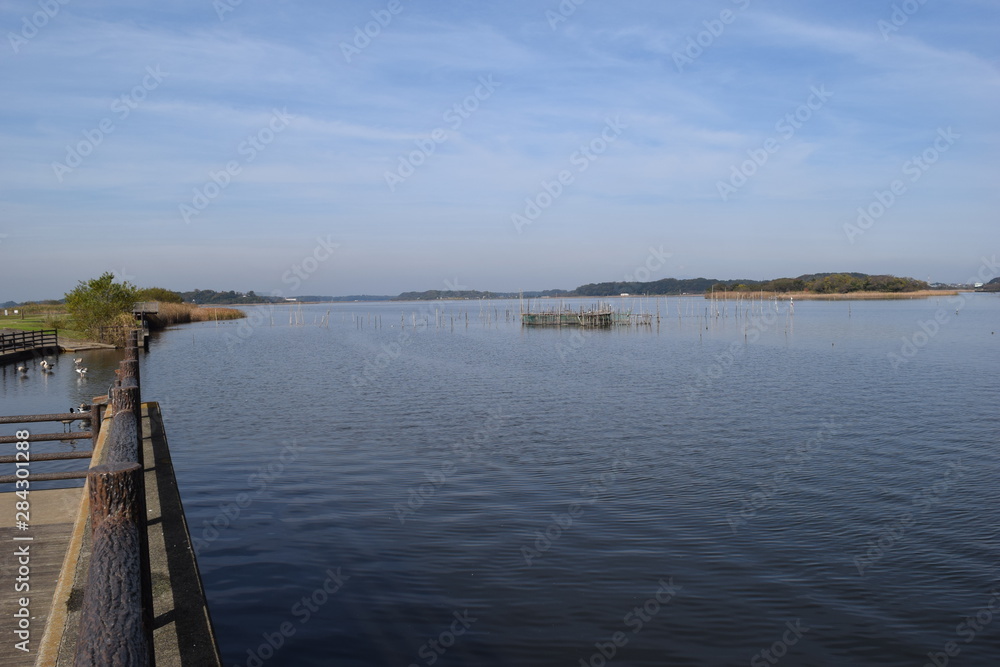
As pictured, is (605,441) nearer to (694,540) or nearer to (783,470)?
(783,470)

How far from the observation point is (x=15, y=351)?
42500mm

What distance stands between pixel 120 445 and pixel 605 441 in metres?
16.9

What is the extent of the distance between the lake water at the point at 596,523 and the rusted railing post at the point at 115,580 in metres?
6.42

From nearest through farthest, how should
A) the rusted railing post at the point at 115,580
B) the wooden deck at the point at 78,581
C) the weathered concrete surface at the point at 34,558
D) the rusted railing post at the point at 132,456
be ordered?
the rusted railing post at the point at 115,580 < the rusted railing post at the point at 132,456 < the wooden deck at the point at 78,581 < the weathered concrete surface at the point at 34,558

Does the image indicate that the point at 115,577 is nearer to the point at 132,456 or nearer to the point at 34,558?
the point at 132,456

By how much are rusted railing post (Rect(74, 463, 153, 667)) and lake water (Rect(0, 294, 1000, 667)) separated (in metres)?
6.42

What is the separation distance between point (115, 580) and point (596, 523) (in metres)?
11.0

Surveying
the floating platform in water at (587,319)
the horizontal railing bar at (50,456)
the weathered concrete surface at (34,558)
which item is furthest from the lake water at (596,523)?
the floating platform in water at (587,319)

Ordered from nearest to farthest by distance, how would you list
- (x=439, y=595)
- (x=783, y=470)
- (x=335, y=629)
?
(x=335, y=629) < (x=439, y=595) < (x=783, y=470)

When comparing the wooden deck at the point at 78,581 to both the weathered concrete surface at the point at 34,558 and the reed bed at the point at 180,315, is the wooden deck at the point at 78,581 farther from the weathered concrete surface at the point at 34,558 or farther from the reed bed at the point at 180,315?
the reed bed at the point at 180,315

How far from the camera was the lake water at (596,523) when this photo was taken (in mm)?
8703

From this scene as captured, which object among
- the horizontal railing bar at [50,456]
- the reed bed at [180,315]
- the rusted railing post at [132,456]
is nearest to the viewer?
the rusted railing post at [132,456]

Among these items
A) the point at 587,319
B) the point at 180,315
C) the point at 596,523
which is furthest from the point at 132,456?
the point at 180,315

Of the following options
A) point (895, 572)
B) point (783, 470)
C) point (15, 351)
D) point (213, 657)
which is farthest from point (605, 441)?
point (15, 351)
